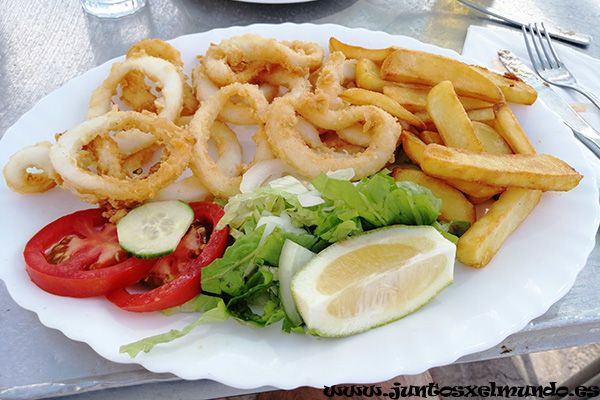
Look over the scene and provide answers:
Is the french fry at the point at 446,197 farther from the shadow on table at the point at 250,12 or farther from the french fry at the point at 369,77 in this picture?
the shadow on table at the point at 250,12

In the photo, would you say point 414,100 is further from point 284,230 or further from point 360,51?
point 284,230

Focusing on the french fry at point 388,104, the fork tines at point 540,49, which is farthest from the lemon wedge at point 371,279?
the fork tines at point 540,49

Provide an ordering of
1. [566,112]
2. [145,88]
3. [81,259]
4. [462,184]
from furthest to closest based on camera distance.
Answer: [566,112]
[145,88]
[462,184]
[81,259]

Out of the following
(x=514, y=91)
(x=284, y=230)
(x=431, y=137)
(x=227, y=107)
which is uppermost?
(x=514, y=91)

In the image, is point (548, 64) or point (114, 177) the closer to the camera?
point (114, 177)

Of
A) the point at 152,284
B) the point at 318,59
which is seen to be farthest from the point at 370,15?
the point at 152,284

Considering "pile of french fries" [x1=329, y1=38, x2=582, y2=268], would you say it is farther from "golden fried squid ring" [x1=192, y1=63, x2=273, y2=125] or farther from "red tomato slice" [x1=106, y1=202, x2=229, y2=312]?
"red tomato slice" [x1=106, y1=202, x2=229, y2=312]

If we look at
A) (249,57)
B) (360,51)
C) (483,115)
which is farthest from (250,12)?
(483,115)

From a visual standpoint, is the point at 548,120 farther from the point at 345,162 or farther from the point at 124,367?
the point at 124,367
